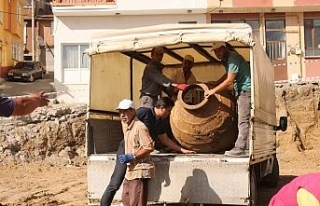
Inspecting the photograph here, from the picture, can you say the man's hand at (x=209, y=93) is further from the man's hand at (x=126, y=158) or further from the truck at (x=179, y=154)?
the man's hand at (x=126, y=158)

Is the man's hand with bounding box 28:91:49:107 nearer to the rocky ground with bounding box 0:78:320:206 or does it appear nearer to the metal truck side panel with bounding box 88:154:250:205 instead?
the metal truck side panel with bounding box 88:154:250:205

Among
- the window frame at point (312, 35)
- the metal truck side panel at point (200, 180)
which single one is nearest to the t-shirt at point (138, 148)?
the metal truck side panel at point (200, 180)

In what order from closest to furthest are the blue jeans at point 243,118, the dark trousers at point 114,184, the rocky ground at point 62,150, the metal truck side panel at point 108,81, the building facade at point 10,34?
the dark trousers at point 114,184, the blue jeans at point 243,118, the metal truck side panel at point 108,81, the rocky ground at point 62,150, the building facade at point 10,34

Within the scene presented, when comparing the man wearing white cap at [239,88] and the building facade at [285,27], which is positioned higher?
the building facade at [285,27]

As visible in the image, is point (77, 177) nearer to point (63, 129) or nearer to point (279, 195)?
point (63, 129)

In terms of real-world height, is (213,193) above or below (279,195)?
below

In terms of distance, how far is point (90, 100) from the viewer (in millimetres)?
8797

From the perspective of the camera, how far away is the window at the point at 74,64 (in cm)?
2833

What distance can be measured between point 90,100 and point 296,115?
54.8ft

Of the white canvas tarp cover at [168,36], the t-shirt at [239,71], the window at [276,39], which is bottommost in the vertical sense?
the t-shirt at [239,71]

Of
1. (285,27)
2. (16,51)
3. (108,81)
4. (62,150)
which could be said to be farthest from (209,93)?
(16,51)

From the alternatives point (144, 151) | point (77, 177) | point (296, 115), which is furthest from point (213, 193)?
point (296, 115)

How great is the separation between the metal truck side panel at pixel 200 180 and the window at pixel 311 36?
23403 mm

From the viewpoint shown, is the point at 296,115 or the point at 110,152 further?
the point at 296,115
